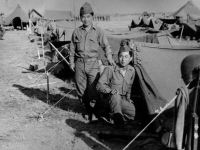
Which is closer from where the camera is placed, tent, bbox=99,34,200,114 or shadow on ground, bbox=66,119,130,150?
shadow on ground, bbox=66,119,130,150

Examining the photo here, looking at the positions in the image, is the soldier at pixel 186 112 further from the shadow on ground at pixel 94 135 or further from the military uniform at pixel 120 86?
the military uniform at pixel 120 86

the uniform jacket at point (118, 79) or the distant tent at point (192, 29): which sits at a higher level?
the distant tent at point (192, 29)

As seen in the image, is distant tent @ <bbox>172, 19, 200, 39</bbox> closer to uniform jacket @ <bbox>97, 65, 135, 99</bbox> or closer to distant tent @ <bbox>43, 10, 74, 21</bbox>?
uniform jacket @ <bbox>97, 65, 135, 99</bbox>

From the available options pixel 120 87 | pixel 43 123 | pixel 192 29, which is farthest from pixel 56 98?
pixel 192 29

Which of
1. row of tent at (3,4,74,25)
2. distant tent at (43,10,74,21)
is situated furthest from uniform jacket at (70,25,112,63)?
distant tent at (43,10,74,21)

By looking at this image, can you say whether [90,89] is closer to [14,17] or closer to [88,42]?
[88,42]

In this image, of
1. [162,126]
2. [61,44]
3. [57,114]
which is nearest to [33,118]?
[57,114]

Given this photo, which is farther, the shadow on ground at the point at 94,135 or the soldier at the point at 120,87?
→ the soldier at the point at 120,87

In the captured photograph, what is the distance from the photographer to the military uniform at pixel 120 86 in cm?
462

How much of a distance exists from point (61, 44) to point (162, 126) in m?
7.07

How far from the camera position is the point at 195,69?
110 inches

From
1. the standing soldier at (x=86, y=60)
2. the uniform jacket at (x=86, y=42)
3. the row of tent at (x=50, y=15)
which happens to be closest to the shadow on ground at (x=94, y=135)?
the standing soldier at (x=86, y=60)

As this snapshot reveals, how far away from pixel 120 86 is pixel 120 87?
2cm

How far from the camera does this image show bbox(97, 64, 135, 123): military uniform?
4.62m
